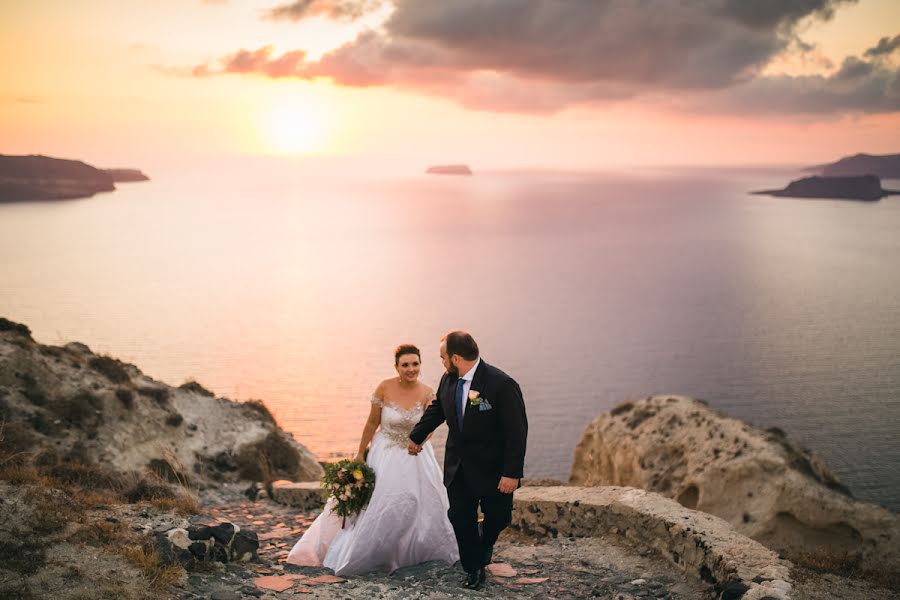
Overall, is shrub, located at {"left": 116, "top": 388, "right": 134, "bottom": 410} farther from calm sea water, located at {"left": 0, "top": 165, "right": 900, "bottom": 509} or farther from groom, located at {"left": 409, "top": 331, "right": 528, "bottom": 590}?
calm sea water, located at {"left": 0, "top": 165, "right": 900, "bottom": 509}

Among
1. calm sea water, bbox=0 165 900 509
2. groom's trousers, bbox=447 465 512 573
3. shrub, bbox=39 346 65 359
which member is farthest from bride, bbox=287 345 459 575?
calm sea water, bbox=0 165 900 509

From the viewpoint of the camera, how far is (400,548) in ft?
27.1

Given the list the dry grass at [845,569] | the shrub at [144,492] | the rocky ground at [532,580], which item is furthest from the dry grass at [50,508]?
the dry grass at [845,569]

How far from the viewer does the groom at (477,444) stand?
6.94 m

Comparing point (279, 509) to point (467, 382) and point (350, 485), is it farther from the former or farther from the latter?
point (467, 382)

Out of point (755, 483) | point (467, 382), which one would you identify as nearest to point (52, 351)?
point (467, 382)

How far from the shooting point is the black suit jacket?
22.7 ft

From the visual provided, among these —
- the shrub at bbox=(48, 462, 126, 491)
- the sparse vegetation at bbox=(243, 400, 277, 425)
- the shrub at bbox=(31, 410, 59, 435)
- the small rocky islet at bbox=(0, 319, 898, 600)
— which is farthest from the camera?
the sparse vegetation at bbox=(243, 400, 277, 425)

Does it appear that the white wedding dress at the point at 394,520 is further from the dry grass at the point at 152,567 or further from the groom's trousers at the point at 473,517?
the dry grass at the point at 152,567

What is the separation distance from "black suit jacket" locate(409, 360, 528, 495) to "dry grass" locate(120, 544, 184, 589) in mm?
2625

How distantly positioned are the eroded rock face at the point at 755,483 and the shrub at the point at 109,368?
13.6 meters

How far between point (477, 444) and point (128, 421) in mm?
12832

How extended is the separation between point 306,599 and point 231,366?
227 feet

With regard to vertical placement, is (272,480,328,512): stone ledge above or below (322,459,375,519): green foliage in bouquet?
below
